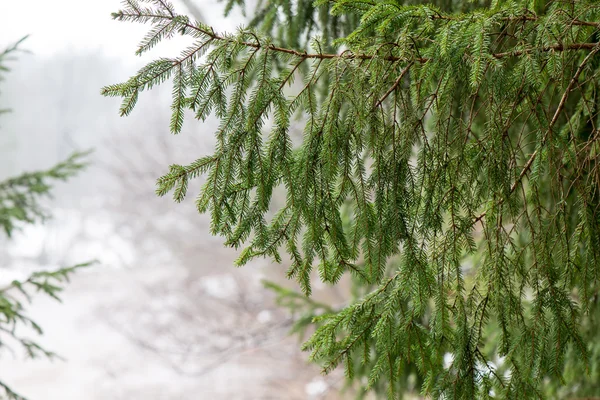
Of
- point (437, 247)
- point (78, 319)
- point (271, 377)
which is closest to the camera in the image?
point (437, 247)

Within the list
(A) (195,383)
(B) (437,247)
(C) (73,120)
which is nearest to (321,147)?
(B) (437,247)

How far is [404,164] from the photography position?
129cm

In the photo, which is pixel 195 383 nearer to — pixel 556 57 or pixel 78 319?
pixel 78 319

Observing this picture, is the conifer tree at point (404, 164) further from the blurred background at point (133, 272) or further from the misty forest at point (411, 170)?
the blurred background at point (133, 272)

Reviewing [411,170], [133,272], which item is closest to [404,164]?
[411,170]

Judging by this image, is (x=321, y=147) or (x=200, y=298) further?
(x=200, y=298)

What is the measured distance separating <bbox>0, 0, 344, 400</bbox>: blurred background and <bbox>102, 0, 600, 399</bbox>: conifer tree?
16.9 feet

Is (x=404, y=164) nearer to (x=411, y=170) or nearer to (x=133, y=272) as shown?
(x=411, y=170)

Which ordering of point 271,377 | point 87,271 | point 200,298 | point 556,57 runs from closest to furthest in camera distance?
point 556,57, point 271,377, point 200,298, point 87,271

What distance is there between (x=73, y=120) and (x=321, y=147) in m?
13.1

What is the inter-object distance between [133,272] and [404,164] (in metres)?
10.2

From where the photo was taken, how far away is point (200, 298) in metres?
8.70

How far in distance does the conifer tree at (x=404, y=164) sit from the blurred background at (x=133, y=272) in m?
5.16

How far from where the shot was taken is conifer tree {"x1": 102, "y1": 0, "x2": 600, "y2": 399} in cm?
122
